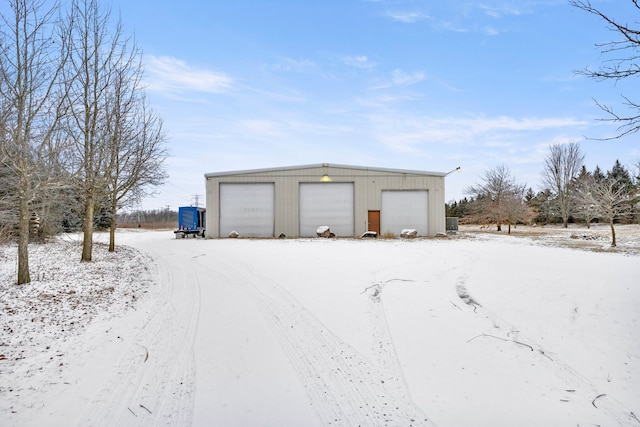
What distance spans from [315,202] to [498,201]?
21.8 meters

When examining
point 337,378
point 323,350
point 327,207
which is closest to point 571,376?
point 337,378

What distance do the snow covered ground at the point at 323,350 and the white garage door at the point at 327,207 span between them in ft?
45.7

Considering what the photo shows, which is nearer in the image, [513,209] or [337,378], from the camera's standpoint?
[337,378]

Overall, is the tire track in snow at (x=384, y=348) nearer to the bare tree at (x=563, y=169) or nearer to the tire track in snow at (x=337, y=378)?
the tire track in snow at (x=337, y=378)

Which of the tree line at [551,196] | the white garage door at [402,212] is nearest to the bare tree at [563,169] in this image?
the tree line at [551,196]

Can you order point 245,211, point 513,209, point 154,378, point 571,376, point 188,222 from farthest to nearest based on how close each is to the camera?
point 513,209, point 188,222, point 245,211, point 571,376, point 154,378

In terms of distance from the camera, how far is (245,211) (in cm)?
2228

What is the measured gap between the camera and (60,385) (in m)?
3.43

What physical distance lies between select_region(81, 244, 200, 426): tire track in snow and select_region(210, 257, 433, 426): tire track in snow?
3.71ft

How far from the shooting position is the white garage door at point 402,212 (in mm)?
22484

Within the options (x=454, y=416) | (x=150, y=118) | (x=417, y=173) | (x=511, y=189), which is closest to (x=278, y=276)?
(x=454, y=416)

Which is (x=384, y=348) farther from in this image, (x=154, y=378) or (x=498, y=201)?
(x=498, y=201)

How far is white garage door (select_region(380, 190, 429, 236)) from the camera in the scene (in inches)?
885

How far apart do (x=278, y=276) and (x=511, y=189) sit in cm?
3424
